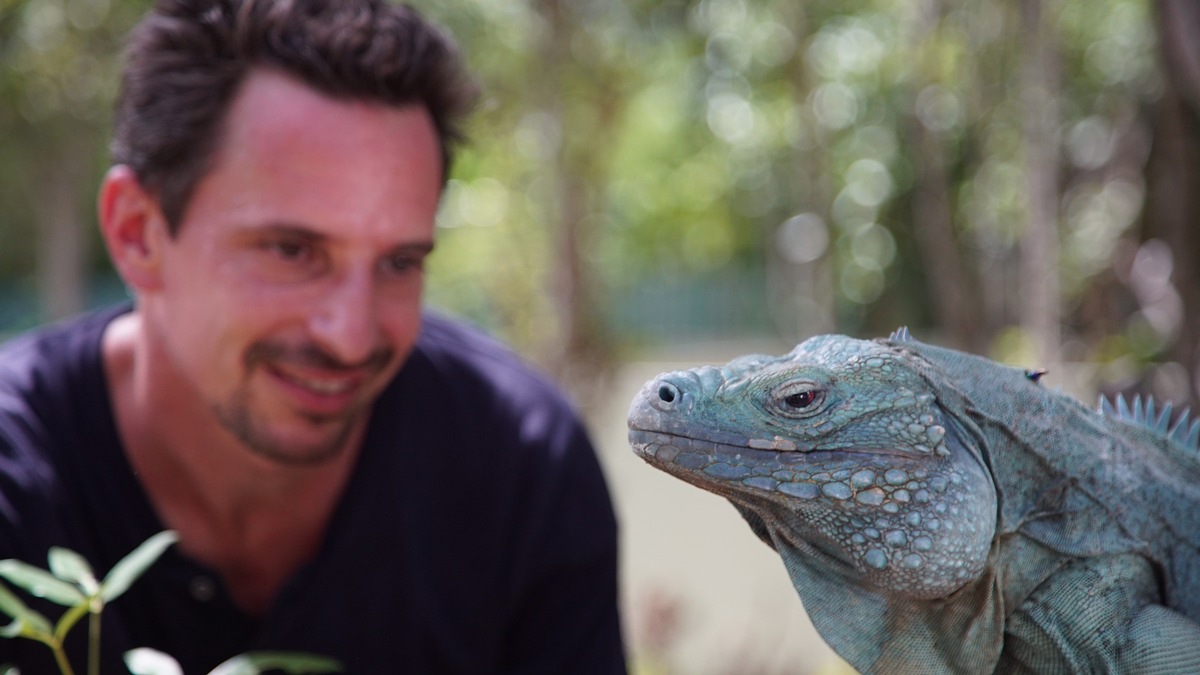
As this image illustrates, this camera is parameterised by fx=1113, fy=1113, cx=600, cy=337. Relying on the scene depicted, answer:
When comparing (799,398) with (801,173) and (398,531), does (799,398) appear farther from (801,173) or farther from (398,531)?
(801,173)

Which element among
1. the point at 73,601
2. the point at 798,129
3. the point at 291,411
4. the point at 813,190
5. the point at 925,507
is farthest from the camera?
the point at 798,129

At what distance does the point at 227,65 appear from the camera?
6.89 ft

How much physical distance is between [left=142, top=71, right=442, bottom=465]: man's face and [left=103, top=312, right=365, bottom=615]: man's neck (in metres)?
0.20

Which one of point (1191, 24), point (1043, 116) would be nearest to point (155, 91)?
point (1191, 24)

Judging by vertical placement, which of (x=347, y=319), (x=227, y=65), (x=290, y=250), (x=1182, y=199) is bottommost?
(x=1182, y=199)

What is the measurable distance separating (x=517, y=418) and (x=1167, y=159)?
2.69m

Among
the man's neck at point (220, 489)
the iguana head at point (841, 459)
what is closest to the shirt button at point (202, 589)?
the man's neck at point (220, 489)

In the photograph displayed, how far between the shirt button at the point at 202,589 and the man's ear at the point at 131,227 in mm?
573

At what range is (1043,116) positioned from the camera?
412cm

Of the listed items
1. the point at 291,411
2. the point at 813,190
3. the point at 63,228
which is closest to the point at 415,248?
the point at 291,411

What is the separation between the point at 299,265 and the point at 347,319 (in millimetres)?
135

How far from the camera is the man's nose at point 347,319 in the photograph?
1903mm

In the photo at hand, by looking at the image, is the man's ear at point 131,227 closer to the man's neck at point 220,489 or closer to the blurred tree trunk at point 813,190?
the man's neck at point 220,489

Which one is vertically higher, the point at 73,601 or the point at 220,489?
the point at 73,601
